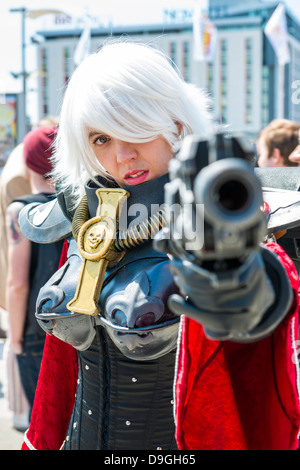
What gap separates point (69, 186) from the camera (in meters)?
1.67

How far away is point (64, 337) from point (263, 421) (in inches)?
23.5

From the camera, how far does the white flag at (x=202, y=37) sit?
18.8 meters

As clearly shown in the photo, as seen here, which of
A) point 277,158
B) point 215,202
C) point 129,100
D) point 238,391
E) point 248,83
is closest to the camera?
point 215,202

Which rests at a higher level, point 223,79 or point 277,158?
point 223,79

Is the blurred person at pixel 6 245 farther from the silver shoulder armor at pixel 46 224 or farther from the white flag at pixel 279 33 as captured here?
the white flag at pixel 279 33

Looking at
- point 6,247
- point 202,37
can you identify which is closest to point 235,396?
point 6,247

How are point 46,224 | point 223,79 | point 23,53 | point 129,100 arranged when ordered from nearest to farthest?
point 129,100, point 46,224, point 23,53, point 223,79

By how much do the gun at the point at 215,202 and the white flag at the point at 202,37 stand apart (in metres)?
18.7

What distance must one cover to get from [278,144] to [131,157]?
2204mm

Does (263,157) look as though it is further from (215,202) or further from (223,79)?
(223,79)

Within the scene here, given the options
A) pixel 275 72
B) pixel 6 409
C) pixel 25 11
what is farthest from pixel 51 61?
pixel 6 409

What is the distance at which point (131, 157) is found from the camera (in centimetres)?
140

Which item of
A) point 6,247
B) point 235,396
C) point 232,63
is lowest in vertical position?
point 235,396

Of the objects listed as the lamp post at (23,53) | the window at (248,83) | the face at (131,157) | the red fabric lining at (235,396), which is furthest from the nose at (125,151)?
the window at (248,83)
